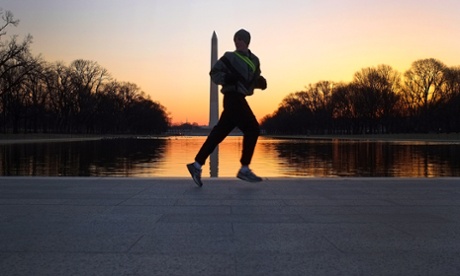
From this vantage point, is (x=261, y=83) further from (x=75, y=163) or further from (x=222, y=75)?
(x=75, y=163)

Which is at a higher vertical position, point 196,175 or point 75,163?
point 196,175

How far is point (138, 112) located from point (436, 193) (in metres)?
108

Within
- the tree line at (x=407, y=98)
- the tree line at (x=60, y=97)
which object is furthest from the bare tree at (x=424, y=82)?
the tree line at (x=60, y=97)

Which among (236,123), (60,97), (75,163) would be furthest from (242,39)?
(60,97)

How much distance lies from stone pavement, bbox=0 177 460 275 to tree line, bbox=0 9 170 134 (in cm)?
4279

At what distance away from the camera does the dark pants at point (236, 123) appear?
594 cm

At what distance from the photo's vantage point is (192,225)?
3.79 metres

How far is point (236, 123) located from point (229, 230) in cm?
263

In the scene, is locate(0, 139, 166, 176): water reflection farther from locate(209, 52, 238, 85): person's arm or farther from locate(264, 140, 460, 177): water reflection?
locate(209, 52, 238, 85): person's arm

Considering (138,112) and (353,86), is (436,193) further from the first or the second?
(138,112)

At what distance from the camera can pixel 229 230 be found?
361 centimetres

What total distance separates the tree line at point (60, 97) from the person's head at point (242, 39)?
42.2m

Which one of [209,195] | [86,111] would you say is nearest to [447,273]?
[209,195]

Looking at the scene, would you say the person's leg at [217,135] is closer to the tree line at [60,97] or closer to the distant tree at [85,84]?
the tree line at [60,97]
